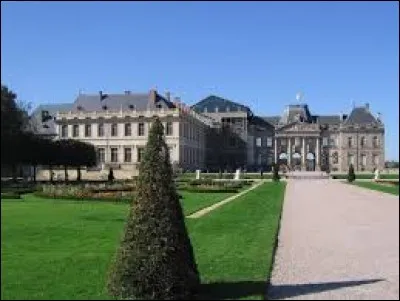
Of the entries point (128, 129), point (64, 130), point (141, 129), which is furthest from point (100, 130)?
point (141, 129)

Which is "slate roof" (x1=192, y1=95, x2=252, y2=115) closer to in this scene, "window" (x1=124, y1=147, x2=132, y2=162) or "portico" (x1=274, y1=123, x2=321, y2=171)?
"portico" (x1=274, y1=123, x2=321, y2=171)

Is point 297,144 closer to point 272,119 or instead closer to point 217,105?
point 272,119

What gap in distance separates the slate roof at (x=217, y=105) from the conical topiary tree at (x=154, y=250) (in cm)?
9949

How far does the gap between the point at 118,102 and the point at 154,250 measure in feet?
251

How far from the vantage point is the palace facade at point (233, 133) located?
266ft

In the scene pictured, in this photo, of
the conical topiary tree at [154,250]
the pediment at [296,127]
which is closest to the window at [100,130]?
the pediment at [296,127]

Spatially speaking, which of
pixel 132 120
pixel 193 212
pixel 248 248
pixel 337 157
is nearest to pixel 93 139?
pixel 132 120

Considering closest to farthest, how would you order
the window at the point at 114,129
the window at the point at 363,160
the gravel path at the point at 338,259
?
the gravel path at the point at 338,259 → the window at the point at 114,129 → the window at the point at 363,160

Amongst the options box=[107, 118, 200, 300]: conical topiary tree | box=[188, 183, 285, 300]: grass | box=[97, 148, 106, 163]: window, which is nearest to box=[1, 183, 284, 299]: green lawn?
box=[188, 183, 285, 300]: grass

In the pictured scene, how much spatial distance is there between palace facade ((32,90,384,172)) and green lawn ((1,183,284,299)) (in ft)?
212

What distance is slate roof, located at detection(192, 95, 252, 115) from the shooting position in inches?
4190

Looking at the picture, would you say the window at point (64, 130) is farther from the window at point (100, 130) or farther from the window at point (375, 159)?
the window at point (375, 159)

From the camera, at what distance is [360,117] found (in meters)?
107

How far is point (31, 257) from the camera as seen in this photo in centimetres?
900
